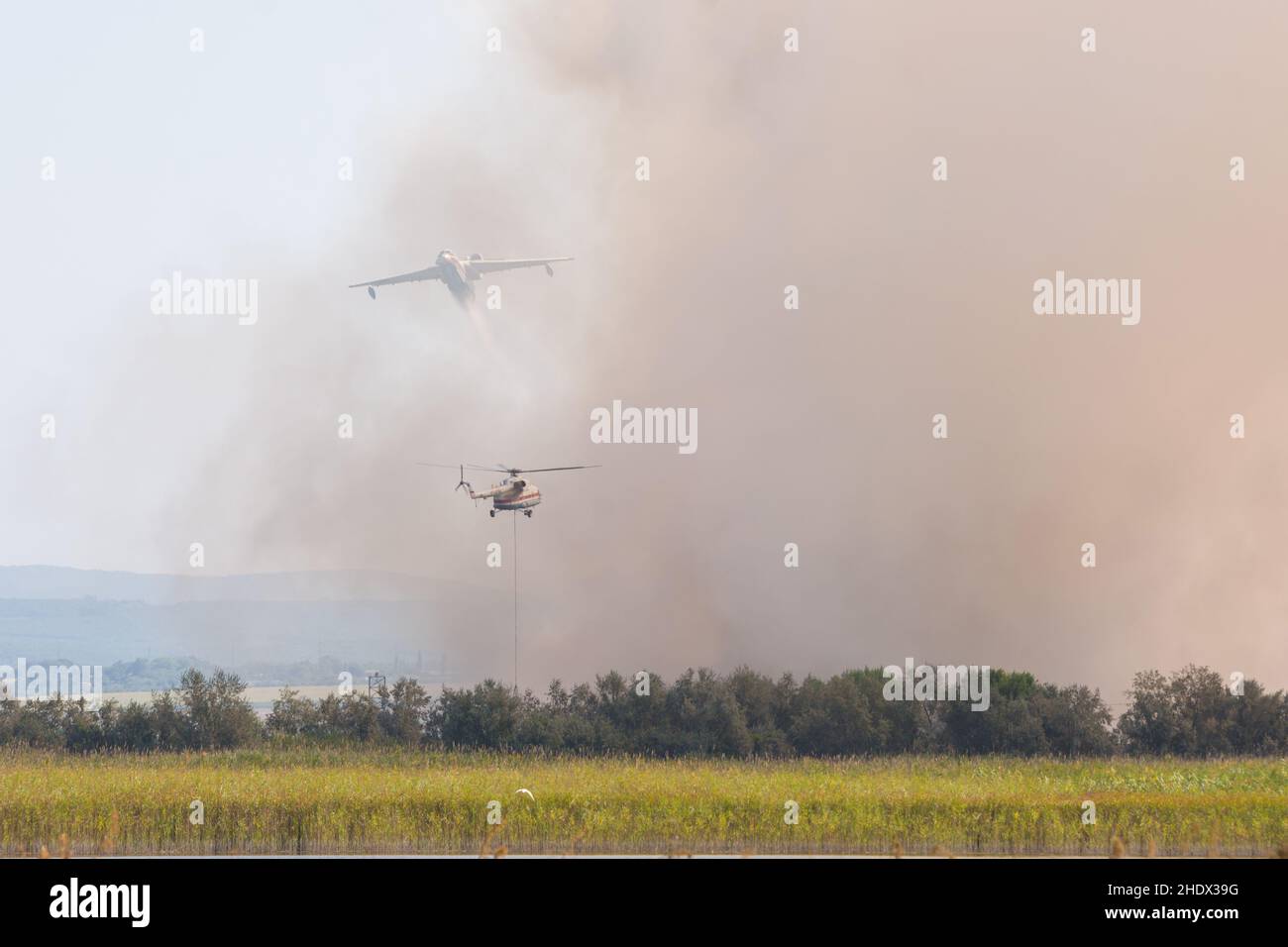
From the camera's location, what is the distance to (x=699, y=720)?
229 ft

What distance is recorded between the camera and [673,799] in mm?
45875

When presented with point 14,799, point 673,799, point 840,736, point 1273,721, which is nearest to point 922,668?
point 840,736

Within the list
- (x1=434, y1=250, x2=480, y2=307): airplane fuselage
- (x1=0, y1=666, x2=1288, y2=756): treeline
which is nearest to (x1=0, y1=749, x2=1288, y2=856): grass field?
(x1=0, y1=666, x2=1288, y2=756): treeline

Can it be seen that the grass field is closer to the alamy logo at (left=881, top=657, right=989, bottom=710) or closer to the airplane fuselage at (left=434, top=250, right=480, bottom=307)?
the alamy logo at (left=881, top=657, right=989, bottom=710)

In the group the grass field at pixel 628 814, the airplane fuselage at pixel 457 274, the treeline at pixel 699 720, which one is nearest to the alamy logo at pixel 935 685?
the treeline at pixel 699 720

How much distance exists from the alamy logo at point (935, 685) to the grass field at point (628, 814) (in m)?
17.5

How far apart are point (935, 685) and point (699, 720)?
42.4 feet

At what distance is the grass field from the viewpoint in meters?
42.2
